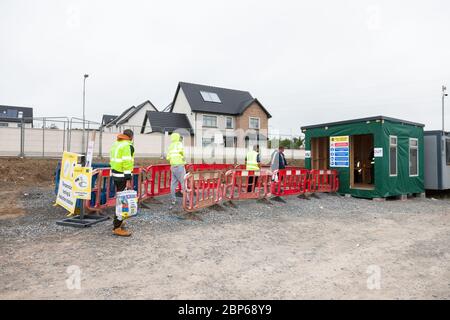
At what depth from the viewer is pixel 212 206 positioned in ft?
30.8

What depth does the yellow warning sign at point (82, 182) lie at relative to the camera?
22.2ft

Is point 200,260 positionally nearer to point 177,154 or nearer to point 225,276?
point 225,276

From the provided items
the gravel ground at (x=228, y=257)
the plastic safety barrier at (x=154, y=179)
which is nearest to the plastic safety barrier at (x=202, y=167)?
the plastic safety barrier at (x=154, y=179)

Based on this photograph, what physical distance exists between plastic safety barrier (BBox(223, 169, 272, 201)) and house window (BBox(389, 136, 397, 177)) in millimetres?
5434

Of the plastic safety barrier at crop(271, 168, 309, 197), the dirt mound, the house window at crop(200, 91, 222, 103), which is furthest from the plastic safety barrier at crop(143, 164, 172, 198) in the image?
the house window at crop(200, 91, 222, 103)

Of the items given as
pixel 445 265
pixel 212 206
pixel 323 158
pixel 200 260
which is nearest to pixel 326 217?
pixel 212 206

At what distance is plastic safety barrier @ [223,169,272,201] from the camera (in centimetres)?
998

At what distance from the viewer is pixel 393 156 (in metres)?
13.2

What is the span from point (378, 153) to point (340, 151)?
1514 mm

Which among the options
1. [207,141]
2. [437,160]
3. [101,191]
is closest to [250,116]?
[207,141]

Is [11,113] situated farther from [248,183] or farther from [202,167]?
[248,183]

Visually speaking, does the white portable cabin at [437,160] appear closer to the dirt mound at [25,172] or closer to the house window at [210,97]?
the dirt mound at [25,172]

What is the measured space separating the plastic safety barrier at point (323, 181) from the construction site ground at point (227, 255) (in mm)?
3305

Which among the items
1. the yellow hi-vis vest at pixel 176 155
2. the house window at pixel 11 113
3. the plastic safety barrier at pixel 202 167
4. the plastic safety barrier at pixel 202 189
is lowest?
the plastic safety barrier at pixel 202 189
